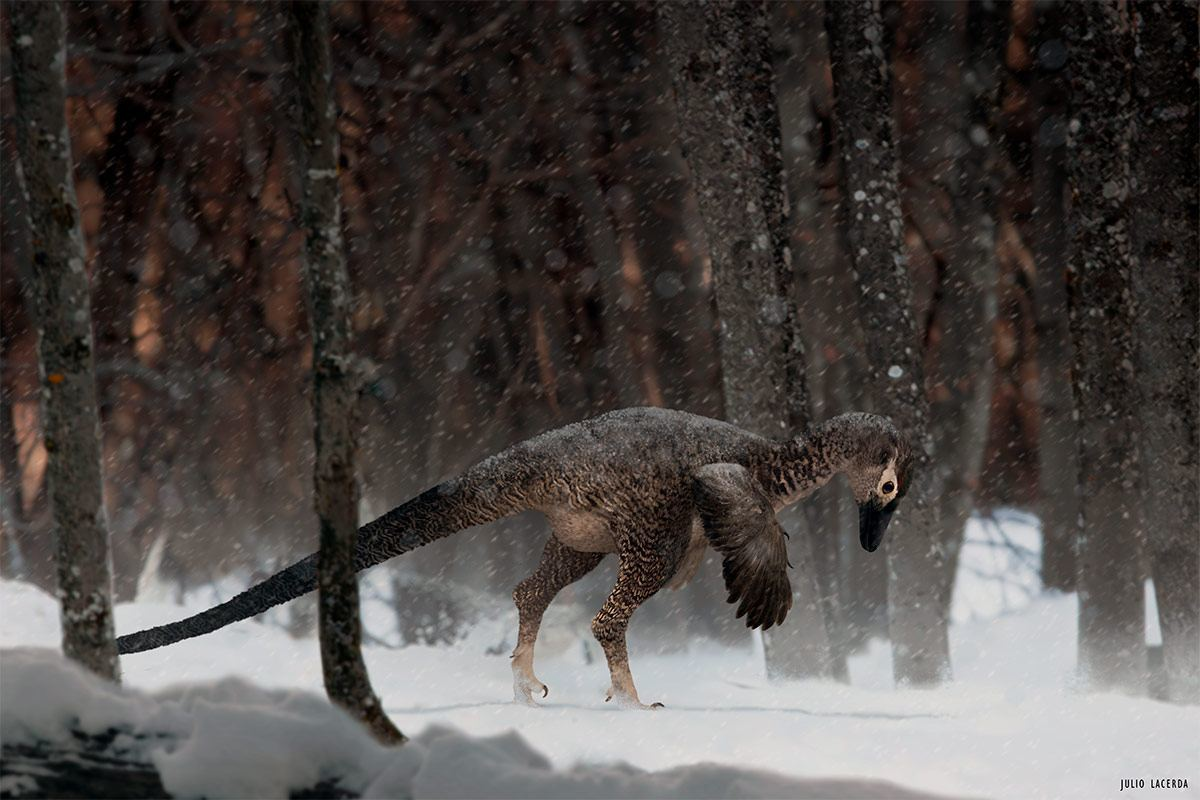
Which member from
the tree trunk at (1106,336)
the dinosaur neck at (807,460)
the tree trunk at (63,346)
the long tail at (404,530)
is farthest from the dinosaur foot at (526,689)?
the tree trunk at (1106,336)

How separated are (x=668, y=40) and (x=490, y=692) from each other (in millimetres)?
2956

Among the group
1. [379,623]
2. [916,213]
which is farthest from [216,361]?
[916,213]

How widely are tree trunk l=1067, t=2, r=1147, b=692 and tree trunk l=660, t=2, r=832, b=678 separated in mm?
1393

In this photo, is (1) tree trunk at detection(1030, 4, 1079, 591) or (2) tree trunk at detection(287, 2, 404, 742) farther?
(1) tree trunk at detection(1030, 4, 1079, 591)

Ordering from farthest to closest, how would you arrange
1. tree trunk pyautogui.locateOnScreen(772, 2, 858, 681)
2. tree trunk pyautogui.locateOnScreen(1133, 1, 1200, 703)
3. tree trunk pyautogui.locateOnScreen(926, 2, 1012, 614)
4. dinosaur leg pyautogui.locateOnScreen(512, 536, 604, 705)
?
1. tree trunk pyautogui.locateOnScreen(926, 2, 1012, 614)
2. tree trunk pyautogui.locateOnScreen(772, 2, 858, 681)
3. tree trunk pyautogui.locateOnScreen(1133, 1, 1200, 703)
4. dinosaur leg pyautogui.locateOnScreen(512, 536, 604, 705)

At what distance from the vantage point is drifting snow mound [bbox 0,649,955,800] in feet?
8.91

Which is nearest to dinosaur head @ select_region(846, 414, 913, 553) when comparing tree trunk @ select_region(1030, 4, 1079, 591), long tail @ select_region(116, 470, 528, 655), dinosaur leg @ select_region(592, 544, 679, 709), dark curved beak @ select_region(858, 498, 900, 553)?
dark curved beak @ select_region(858, 498, 900, 553)

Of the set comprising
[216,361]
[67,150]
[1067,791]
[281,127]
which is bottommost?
[1067,791]

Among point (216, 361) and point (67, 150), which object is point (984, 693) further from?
point (216, 361)

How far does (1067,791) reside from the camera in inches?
155

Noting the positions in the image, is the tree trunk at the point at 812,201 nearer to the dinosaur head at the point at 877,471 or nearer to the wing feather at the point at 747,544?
the dinosaur head at the point at 877,471

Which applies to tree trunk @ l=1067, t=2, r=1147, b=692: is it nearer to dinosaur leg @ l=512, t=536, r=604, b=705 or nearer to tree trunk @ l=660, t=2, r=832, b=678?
tree trunk @ l=660, t=2, r=832, b=678

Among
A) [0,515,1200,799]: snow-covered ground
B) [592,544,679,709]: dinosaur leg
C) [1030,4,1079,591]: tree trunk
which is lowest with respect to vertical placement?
[0,515,1200,799]: snow-covered ground

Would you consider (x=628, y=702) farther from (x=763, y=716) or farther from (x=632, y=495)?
(x=632, y=495)
